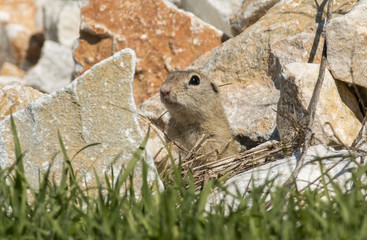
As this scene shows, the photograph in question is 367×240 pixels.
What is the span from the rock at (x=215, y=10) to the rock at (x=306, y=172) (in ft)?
12.8

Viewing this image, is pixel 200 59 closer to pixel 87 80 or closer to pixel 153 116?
pixel 153 116

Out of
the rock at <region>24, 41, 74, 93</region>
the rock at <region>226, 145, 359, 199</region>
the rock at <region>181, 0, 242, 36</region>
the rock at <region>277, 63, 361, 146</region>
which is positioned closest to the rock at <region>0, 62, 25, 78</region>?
the rock at <region>24, 41, 74, 93</region>

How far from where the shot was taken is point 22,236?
2.68 metres

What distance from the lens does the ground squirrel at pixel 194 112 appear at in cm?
554

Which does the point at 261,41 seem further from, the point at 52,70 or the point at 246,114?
the point at 52,70

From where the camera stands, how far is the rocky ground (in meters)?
3.80

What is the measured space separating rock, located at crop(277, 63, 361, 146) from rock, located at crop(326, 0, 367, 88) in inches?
5.0

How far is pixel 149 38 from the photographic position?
7141 mm

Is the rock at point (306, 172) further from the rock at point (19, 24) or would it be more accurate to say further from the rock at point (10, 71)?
the rock at point (19, 24)

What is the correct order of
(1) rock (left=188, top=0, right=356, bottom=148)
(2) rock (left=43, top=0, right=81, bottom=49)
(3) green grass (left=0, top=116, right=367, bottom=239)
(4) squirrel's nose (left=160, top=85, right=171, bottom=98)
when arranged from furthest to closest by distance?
(2) rock (left=43, top=0, right=81, bottom=49), (1) rock (left=188, top=0, right=356, bottom=148), (4) squirrel's nose (left=160, top=85, right=171, bottom=98), (3) green grass (left=0, top=116, right=367, bottom=239)

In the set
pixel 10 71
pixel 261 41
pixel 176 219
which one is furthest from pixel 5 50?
pixel 176 219

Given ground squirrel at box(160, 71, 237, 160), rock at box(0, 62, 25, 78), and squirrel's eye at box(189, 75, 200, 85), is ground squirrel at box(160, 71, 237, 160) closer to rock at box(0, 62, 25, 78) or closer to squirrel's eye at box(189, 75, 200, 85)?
squirrel's eye at box(189, 75, 200, 85)

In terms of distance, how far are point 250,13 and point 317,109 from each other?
2452 millimetres

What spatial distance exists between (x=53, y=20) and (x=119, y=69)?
24.7 feet
